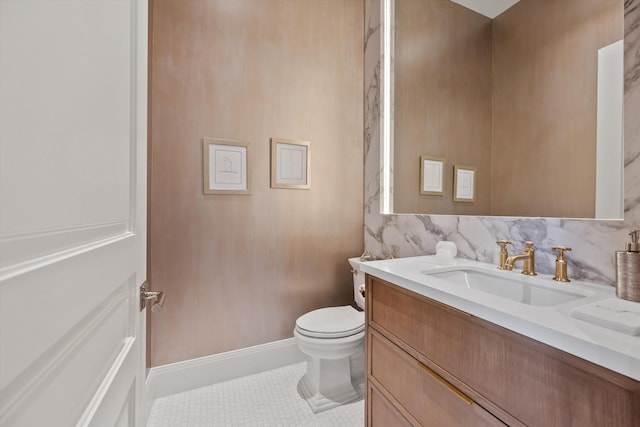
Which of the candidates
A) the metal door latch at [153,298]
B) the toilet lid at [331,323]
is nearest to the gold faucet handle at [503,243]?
the toilet lid at [331,323]

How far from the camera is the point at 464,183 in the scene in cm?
145

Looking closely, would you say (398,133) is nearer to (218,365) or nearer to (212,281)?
(212,281)

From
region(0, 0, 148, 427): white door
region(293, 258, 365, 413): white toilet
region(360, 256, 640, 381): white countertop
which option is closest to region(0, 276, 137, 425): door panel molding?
region(0, 0, 148, 427): white door

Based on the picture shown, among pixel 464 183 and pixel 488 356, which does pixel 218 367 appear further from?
pixel 464 183

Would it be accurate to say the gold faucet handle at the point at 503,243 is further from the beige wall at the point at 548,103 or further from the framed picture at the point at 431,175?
the framed picture at the point at 431,175

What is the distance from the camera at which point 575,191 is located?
994 millimetres

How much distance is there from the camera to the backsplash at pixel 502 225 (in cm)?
84

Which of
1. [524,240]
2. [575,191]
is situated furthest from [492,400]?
[575,191]

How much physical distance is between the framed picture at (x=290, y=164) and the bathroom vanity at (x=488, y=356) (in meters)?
0.97

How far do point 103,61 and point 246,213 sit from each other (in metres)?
1.32

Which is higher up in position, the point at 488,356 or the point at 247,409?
the point at 488,356

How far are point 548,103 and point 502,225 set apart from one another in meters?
0.50

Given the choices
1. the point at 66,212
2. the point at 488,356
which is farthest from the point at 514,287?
the point at 66,212

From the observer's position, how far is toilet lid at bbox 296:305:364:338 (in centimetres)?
148
